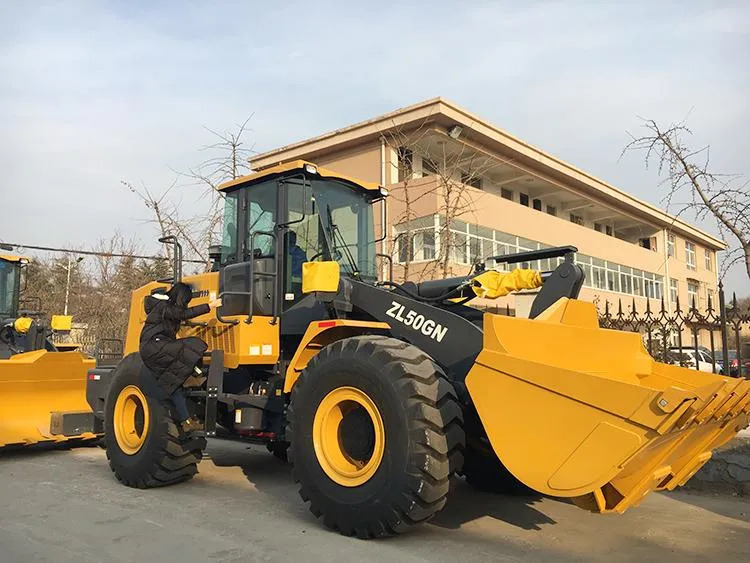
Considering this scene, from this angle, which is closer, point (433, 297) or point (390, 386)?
point (390, 386)

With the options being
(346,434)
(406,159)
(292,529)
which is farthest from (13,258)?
(406,159)

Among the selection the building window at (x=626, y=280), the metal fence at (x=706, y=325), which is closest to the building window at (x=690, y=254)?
the building window at (x=626, y=280)

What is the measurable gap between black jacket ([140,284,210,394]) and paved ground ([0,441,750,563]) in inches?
46.6

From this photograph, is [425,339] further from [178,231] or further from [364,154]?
[364,154]

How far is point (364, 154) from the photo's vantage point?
74.1ft

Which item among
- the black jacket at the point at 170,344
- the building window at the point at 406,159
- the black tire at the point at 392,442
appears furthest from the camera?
the building window at the point at 406,159

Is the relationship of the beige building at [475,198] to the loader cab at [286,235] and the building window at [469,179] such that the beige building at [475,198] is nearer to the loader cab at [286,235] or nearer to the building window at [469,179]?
the building window at [469,179]

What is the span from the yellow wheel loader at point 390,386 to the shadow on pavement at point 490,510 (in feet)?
0.67

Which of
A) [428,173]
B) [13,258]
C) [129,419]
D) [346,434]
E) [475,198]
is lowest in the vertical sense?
[129,419]

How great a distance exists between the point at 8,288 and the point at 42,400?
312 centimetres

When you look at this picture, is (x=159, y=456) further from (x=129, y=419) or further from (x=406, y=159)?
(x=406, y=159)

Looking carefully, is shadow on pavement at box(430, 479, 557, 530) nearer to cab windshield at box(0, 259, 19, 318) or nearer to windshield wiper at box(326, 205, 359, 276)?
windshield wiper at box(326, 205, 359, 276)

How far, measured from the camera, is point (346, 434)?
496 centimetres

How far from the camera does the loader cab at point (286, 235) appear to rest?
6285 mm
